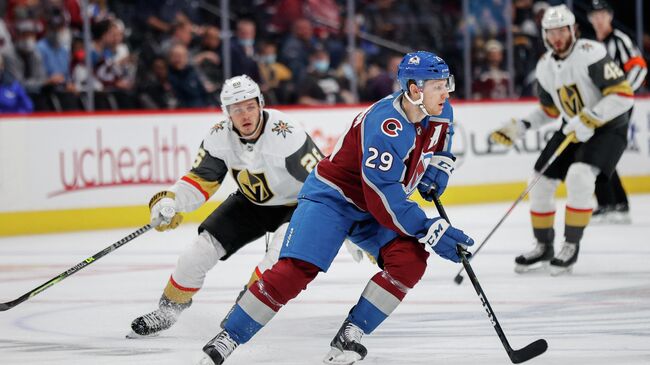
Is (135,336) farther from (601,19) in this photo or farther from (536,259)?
(601,19)

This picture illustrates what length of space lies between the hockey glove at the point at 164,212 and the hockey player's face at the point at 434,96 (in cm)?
125

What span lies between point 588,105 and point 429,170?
8.24 ft

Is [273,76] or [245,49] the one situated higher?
[245,49]

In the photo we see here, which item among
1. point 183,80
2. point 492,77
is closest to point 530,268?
point 183,80

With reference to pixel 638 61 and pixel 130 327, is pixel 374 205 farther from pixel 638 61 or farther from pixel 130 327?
pixel 638 61

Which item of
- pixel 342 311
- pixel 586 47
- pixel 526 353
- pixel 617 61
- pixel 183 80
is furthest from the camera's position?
pixel 183 80

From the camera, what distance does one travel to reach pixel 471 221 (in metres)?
9.42

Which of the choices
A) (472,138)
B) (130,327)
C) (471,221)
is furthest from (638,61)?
(130,327)

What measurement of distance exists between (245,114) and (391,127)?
110 cm

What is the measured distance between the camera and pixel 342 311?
214 inches

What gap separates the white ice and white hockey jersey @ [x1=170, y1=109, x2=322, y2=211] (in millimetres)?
583

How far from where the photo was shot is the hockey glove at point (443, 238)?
12.9 feet

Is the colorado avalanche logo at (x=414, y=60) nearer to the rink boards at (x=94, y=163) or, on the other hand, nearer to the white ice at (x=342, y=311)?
the white ice at (x=342, y=311)

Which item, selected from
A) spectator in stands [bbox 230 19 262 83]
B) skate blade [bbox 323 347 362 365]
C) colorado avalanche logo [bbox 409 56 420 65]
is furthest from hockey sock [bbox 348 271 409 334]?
spectator in stands [bbox 230 19 262 83]
